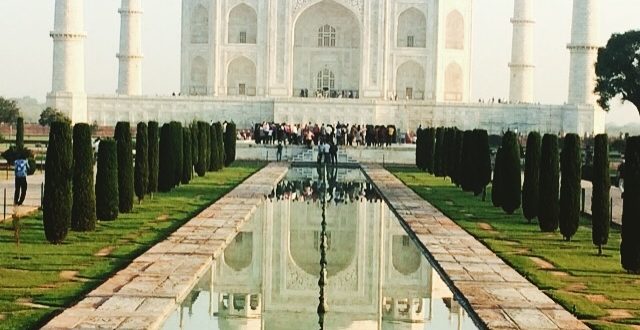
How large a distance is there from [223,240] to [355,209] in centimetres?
378

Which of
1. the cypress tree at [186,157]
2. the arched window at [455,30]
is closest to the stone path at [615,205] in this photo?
the cypress tree at [186,157]

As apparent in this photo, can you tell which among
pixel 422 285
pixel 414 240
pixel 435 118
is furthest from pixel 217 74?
pixel 422 285

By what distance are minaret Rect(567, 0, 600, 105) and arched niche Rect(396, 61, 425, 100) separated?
5.40 m

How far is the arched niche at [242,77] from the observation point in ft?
138

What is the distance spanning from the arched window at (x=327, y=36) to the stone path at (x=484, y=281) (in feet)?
96.0

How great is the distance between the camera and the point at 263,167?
24.8 meters

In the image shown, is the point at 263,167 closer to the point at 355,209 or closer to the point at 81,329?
the point at 355,209

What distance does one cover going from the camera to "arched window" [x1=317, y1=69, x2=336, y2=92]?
4225 cm

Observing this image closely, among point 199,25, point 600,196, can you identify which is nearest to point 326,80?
point 199,25

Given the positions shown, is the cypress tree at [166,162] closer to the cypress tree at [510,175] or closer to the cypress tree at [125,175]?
the cypress tree at [125,175]

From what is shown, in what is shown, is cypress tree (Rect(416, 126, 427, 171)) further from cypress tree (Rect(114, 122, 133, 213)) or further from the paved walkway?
cypress tree (Rect(114, 122, 133, 213))

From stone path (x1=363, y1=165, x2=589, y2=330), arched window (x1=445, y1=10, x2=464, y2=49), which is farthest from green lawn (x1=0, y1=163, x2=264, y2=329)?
arched window (x1=445, y1=10, x2=464, y2=49)

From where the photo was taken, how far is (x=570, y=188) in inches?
473

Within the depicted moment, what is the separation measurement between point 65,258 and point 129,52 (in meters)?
32.2
